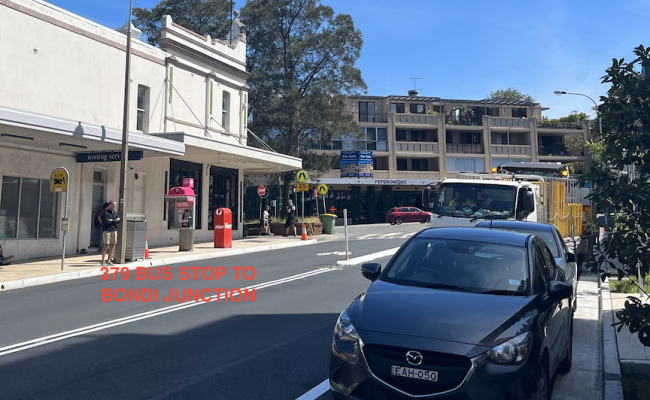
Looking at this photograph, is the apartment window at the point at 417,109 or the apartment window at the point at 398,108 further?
the apartment window at the point at 417,109

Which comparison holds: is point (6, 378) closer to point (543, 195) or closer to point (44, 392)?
point (44, 392)

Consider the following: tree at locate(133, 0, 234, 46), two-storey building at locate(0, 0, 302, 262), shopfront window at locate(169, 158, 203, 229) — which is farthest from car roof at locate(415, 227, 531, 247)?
tree at locate(133, 0, 234, 46)

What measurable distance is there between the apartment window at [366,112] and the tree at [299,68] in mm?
18914

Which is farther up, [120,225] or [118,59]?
[118,59]

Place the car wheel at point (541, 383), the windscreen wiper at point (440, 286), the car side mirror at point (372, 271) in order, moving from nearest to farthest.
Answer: the car wheel at point (541, 383), the windscreen wiper at point (440, 286), the car side mirror at point (372, 271)

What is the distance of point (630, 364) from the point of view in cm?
627

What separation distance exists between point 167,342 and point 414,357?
4.31 m

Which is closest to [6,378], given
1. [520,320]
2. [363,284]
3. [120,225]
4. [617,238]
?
[520,320]

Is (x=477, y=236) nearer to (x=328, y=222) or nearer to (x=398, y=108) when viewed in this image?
(x=328, y=222)

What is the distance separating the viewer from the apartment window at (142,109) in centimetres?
2100

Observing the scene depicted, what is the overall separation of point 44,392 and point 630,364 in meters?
6.27

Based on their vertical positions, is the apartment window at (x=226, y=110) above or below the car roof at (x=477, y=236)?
above

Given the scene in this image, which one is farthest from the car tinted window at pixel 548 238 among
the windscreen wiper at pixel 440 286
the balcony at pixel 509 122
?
the balcony at pixel 509 122

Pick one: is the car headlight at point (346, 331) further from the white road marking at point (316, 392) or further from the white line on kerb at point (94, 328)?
the white line on kerb at point (94, 328)
